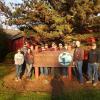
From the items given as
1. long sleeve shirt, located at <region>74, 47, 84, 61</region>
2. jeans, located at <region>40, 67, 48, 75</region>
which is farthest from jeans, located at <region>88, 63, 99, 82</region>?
jeans, located at <region>40, 67, 48, 75</region>

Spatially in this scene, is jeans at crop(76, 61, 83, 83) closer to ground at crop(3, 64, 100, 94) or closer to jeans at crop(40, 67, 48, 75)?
ground at crop(3, 64, 100, 94)

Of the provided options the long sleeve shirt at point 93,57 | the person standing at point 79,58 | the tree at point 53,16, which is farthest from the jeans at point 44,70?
the tree at point 53,16

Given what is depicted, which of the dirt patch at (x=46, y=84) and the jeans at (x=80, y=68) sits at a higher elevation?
the jeans at (x=80, y=68)

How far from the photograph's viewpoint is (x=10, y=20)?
26672 mm

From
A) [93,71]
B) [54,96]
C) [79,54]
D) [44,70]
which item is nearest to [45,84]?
[44,70]

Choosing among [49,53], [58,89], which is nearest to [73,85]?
[58,89]

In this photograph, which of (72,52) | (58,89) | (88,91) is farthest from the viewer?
(72,52)

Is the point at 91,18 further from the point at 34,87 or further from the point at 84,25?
the point at 34,87

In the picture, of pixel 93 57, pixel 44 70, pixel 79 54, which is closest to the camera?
pixel 93 57

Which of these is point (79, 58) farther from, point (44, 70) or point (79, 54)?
point (44, 70)

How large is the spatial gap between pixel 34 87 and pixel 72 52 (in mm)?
2932

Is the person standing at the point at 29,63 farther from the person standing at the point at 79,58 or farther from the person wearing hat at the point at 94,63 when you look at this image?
the person wearing hat at the point at 94,63

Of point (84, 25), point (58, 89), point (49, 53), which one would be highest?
point (84, 25)

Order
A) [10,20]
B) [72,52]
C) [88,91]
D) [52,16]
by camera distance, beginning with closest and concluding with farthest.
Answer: [88,91] → [72,52] → [52,16] → [10,20]
